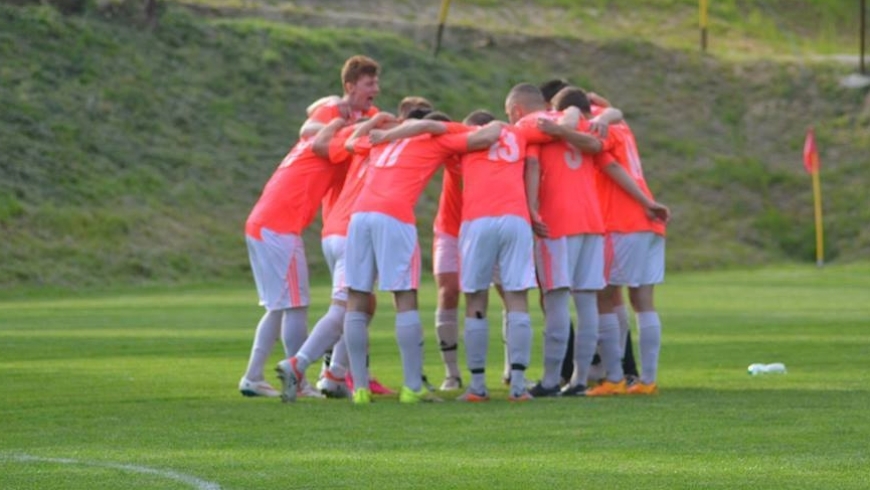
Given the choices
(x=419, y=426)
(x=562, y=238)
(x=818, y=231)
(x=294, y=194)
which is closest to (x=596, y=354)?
(x=562, y=238)

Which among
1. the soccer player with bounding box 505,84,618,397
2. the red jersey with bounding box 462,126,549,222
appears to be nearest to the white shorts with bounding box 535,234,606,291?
the soccer player with bounding box 505,84,618,397

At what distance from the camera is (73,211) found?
1470 inches

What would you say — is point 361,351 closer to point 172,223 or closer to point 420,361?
point 420,361

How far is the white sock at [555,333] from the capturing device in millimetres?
13695

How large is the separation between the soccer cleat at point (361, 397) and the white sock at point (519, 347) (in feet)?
3.12

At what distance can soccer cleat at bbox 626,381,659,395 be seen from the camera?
539 inches

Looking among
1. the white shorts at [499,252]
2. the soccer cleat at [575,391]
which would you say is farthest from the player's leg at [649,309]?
the white shorts at [499,252]

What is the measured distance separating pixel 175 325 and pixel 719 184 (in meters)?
29.1

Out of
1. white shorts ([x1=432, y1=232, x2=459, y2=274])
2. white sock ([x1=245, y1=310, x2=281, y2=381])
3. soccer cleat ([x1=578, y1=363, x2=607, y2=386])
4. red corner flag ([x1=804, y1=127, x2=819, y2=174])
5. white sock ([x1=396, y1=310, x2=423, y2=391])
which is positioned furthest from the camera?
red corner flag ([x1=804, y1=127, x2=819, y2=174])

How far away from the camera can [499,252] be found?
13.4 metres

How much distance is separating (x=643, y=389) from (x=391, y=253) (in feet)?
6.57

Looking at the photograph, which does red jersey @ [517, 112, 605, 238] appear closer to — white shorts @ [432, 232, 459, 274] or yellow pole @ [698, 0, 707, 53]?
white shorts @ [432, 232, 459, 274]

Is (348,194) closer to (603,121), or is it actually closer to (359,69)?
(359,69)

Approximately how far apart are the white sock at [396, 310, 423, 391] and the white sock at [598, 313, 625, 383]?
5.02ft
